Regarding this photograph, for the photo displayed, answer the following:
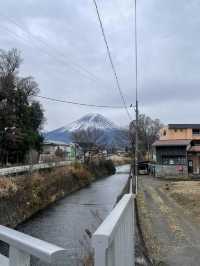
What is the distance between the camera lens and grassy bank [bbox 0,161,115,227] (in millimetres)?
21734

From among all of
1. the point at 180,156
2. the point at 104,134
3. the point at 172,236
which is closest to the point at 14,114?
the point at 180,156

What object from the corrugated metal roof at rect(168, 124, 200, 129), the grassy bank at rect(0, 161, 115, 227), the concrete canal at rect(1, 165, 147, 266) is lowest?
the concrete canal at rect(1, 165, 147, 266)

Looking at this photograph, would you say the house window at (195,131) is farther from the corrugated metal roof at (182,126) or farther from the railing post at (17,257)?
the railing post at (17,257)

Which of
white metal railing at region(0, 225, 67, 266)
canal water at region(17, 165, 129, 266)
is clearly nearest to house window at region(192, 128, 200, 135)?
canal water at region(17, 165, 129, 266)

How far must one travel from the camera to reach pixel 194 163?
2078 inches

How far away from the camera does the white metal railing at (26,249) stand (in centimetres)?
222

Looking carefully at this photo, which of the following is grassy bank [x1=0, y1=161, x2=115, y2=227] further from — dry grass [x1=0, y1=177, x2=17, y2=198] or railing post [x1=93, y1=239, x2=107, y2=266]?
railing post [x1=93, y1=239, x2=107, y2=266]

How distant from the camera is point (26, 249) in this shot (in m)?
2.42

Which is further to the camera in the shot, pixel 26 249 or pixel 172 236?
pixel 172 236

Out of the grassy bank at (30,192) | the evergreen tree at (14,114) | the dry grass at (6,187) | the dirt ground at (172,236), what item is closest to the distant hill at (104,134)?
the evergreen tree at (14,114)

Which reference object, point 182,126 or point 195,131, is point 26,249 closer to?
point 182,126

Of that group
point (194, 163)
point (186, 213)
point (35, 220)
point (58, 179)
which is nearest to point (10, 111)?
point (58, 179)

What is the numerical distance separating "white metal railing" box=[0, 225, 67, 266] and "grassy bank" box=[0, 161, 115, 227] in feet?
59.9

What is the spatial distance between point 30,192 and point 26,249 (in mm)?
25021
